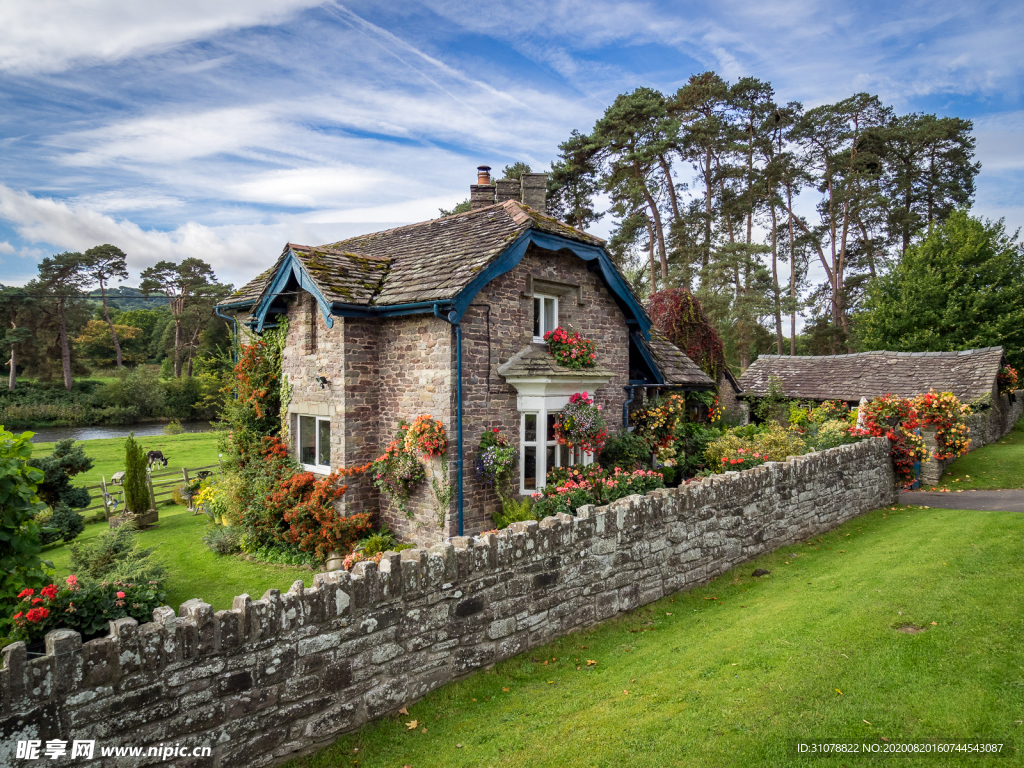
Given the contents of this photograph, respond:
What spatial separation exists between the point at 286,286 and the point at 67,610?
29.4 feet

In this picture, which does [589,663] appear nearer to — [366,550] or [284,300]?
[366,550]

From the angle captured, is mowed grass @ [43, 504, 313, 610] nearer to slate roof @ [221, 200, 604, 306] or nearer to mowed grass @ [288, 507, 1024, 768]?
mowed grass @ [288, 507, 1024, 768]

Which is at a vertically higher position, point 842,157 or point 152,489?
point 842,157

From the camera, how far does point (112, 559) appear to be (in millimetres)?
8914

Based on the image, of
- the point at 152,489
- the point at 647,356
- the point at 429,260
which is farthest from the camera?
the point at 152,489

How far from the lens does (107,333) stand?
57906 millimetres

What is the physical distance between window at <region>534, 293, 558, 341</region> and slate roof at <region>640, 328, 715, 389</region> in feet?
12.6

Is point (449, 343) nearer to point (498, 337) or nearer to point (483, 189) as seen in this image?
point (498, 337)

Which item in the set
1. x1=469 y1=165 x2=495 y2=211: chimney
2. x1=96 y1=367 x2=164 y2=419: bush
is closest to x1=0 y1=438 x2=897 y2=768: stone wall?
x1=469 y1=165 x2=495 y2=211: chimney

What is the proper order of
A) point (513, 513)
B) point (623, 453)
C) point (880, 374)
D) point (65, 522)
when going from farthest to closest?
point (880, 374), point (623, 453), point (65, 522), point (513, 513)

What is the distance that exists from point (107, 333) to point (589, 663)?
67.3 metres

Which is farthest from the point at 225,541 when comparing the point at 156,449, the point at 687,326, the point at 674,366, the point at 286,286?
the point at 156,449

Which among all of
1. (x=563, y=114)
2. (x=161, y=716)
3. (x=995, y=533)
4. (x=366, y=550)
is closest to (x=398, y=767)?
(x=161, y=716)

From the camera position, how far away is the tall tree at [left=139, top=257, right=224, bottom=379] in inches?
2067
